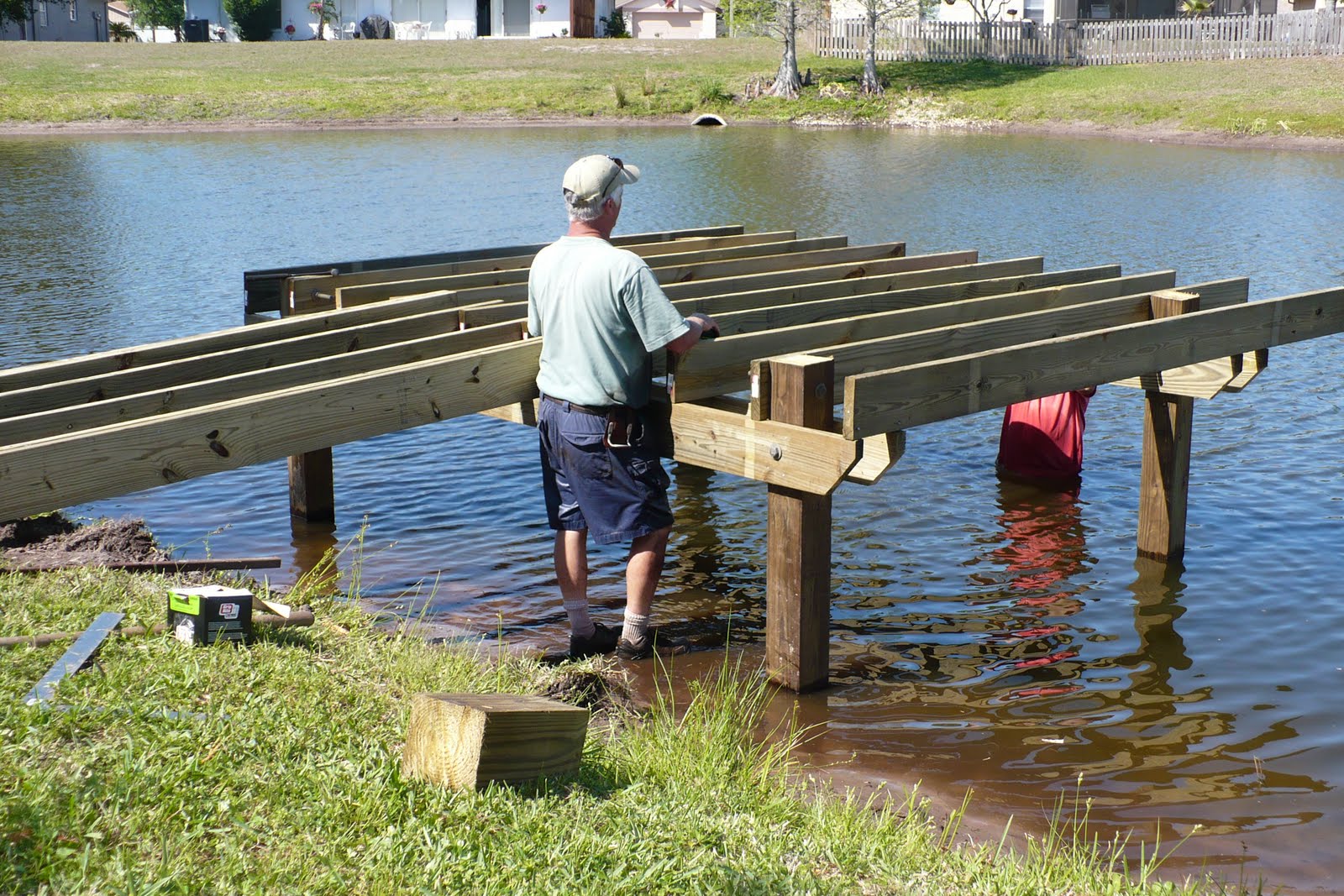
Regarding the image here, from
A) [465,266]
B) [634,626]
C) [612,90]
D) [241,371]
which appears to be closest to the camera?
[634,626]

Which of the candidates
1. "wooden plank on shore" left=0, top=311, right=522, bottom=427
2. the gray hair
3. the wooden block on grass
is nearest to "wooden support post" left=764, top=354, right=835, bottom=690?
the gray hair

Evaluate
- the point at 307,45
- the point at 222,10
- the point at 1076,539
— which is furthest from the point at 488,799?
the point at 222,10

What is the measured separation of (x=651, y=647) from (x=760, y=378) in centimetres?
173

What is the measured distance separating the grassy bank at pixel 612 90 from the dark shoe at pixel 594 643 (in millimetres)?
36375

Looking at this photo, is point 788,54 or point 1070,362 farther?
point 788,54

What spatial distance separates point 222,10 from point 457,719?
8203 centimetres

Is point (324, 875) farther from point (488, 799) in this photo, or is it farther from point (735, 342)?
point (735, 342)

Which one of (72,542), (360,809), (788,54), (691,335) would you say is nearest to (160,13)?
(788,54)

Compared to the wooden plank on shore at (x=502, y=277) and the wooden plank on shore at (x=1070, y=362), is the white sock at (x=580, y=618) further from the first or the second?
the wooden plank on shore at (x=502, y=277)

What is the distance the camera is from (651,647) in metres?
6.88

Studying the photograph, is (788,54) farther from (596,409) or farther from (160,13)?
(596,409)

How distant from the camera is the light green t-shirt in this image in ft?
Answer: 18.7

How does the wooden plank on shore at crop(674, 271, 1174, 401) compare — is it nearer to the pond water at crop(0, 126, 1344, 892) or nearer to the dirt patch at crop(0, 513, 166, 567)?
the pond water at crop(0, 126, 1344, 892)

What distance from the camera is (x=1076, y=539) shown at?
880cm
